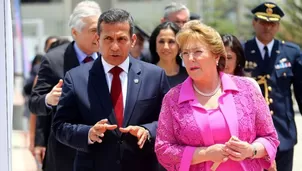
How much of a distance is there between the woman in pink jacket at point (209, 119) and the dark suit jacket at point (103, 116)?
1.03 ft

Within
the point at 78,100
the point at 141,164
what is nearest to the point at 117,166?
the point at 141,164

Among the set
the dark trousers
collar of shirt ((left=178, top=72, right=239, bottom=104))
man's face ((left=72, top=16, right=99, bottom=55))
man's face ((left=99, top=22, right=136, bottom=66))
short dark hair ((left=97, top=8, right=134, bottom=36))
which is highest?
short dark hair ((left=97, top=8, right=134, bottom=36))

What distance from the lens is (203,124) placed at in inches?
160

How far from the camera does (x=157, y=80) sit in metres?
4.66

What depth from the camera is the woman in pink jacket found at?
4066 millimetres

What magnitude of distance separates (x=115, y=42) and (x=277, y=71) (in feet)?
7.66

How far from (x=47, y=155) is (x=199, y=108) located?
1985 mm

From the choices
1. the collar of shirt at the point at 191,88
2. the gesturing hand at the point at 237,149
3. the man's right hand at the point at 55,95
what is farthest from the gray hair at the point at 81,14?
the gesturing hand at the point at 237,149

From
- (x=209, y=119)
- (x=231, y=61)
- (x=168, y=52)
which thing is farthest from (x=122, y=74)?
(x=168, y=52)

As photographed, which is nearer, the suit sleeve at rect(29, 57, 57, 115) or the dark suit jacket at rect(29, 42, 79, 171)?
the dark suit jacket at rect(29, 42, 79, 171)

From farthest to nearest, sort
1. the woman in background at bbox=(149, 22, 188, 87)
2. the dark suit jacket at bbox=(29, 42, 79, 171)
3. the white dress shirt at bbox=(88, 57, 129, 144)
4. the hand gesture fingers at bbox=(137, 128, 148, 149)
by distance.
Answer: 1. the woman in background at bbox=(149, 22, 188, 87)
2. the dark suit jacket at bbox=(29, 42, 79, 171)
3. the white dress shirt at bbox=(88, 57, 129, 144)
4. the hand gesture fingers at bbox=(137, 128, 148, 149)

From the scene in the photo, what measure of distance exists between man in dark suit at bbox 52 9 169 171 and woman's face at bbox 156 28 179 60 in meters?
1.68

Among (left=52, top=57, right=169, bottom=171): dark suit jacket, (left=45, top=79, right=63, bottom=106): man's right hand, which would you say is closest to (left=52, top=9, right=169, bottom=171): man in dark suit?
(left=52, top=57, right=169, bottom=171): dark suit jacket

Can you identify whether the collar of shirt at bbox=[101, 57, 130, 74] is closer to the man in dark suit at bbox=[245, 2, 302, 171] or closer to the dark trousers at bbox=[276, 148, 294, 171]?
the man in dark suit at bbox=[245, 2, 302, 171]
